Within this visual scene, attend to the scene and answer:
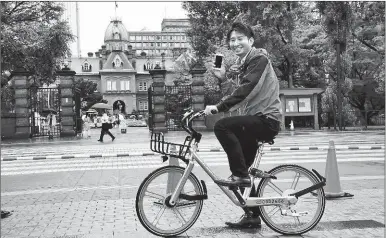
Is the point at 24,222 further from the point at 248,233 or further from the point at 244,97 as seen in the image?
the point at 244,97

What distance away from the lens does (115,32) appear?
129625 millimetres

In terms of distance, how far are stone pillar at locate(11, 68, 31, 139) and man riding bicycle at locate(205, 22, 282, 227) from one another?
79.4 feet

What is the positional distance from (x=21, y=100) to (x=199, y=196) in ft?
80.3

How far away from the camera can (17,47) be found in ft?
95.6

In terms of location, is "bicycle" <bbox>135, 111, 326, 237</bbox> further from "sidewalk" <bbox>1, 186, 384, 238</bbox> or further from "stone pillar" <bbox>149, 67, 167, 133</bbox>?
"stone pillar" <bbox>149, 67, 167, 133</bbox>

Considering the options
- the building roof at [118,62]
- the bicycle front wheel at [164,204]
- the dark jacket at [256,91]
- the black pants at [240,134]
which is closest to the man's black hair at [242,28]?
the dark jacket at [256,91]

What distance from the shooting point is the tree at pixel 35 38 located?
29844 millimetres

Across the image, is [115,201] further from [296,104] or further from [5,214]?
[296,104]

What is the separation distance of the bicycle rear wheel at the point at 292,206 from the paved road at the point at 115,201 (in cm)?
12

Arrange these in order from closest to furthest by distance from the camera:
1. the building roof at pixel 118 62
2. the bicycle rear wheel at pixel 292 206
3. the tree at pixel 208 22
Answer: the bicycle rear wheel at pixel 292 206, the tree at pixel 208 22, the building roof at pixel 118 62

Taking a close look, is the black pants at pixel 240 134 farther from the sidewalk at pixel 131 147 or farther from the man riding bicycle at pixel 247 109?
the sidewalk at pixel 131 147

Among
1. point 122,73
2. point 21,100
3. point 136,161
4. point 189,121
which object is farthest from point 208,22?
point 122,73

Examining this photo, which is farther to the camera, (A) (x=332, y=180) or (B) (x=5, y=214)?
(A) (x=332, y=180)

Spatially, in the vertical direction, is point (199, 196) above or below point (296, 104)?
below
